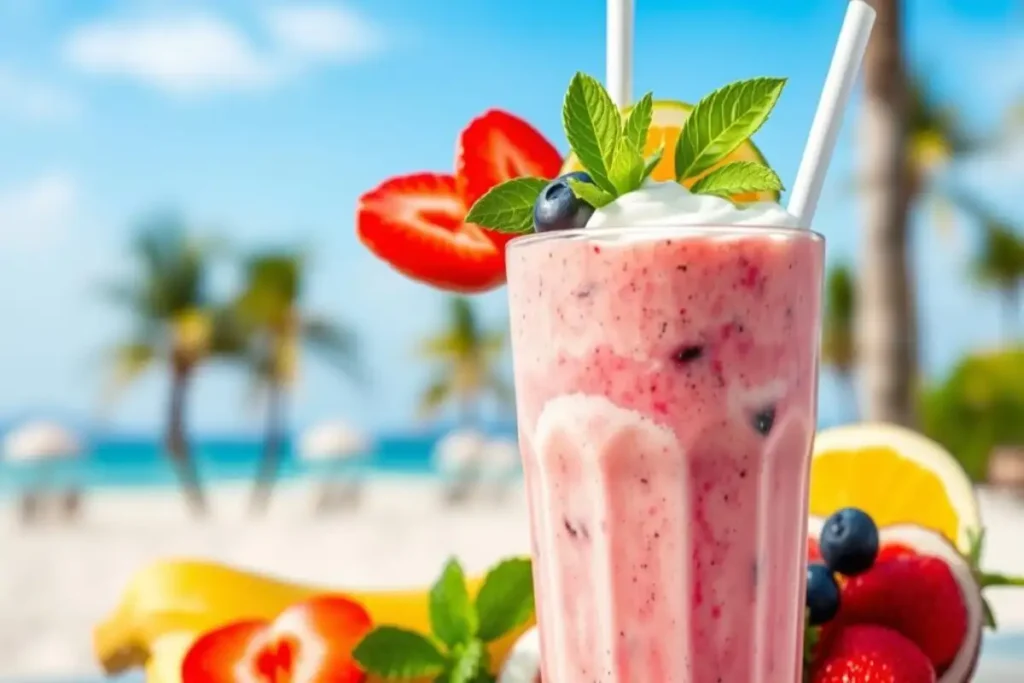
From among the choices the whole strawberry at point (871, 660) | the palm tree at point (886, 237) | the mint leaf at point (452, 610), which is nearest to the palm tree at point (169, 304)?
the palm tree at point (886, 237)

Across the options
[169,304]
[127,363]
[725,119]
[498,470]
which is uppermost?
[725,119]

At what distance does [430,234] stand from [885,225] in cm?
420

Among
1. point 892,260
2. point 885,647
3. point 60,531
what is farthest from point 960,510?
point 60,531

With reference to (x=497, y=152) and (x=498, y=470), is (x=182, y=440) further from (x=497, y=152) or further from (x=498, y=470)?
(x=497, y=152)

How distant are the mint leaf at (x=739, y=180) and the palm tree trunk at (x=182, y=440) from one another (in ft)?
57.8

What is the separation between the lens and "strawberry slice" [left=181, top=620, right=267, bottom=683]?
154 centimetres

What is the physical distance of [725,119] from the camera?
115cm

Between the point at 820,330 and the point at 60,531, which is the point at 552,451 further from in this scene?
the point at 60,531

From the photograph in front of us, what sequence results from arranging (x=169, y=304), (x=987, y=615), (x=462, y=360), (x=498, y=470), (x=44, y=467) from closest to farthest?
(x=987, y=615) → (x=44, y=467) → (x=498, y=470) → (x=169, y=304) → (x=462, y=360)

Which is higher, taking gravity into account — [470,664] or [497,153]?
[497,153]

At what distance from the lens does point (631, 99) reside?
128 cm

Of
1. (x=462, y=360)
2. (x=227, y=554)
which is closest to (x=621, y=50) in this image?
(x=227, y=554)

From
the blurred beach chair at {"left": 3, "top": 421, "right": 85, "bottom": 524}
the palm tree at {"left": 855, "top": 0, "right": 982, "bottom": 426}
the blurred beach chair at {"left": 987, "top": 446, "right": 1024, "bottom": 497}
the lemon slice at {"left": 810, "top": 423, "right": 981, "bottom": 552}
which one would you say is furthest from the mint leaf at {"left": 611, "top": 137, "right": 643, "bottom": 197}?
the blurred beach chair at {"left": 3, "top": 421, "right": 85, "bottom": 524}

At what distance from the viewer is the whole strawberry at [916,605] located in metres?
1.50
